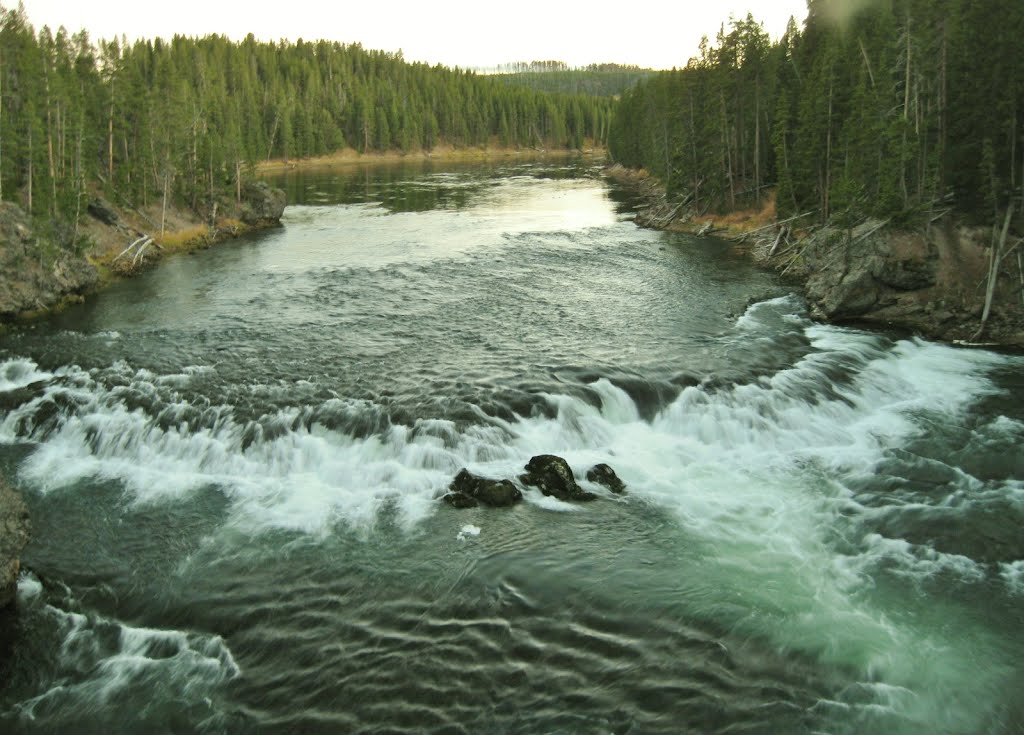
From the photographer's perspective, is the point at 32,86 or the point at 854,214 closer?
the point at 854,214

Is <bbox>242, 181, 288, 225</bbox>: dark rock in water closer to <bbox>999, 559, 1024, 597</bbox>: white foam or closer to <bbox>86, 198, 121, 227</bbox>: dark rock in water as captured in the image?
<bbox>86, 198, 121, 227</bbox>: dark rock in water

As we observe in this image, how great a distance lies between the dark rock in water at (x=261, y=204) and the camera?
6962cm

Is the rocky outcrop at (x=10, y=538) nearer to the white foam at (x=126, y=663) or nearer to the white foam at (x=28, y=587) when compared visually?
the white foam at (x=28, y=587)

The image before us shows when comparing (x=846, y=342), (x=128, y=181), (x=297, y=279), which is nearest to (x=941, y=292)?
(x=846, y=342)

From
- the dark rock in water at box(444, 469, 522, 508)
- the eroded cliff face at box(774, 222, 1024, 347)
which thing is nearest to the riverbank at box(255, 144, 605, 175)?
the eroded cliff face at box(774, 222, 1024, 347)

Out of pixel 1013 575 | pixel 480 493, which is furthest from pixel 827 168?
pixel 480 493

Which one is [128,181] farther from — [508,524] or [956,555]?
[956,555]

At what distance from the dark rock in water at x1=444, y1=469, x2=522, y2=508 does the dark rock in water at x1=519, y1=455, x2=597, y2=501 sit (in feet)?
2.04

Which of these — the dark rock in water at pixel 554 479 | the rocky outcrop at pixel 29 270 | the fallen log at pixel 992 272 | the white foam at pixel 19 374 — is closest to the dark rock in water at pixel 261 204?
the rocky outcrop at pixel 29 270

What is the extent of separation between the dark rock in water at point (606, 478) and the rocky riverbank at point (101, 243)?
30.6 meters

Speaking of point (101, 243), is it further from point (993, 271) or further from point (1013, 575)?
point (1013, 575)

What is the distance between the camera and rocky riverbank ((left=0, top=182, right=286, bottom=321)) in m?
36.7

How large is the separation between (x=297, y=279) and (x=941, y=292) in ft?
116

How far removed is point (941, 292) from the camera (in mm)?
34688
